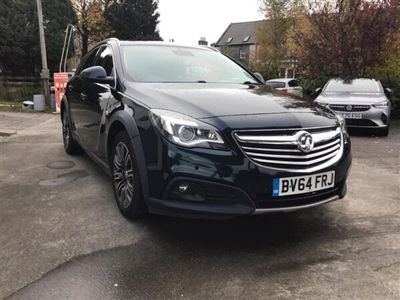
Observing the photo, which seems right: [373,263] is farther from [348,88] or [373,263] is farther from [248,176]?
[348,88]

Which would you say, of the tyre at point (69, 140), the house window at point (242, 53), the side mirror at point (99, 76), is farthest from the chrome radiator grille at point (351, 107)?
the house window at point (242, 53)

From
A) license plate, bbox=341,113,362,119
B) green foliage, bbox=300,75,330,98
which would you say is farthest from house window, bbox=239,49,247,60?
license plate, bbox=341,113,362,119

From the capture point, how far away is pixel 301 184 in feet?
10.9

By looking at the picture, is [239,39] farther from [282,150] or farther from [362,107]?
[282,150]

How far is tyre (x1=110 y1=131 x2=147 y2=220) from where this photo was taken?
365cm

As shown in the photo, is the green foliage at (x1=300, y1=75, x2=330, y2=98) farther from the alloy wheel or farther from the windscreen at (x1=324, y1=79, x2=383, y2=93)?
the alloy wheel

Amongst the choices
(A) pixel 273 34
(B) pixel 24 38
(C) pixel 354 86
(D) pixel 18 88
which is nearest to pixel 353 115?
(C) pixel 354 86

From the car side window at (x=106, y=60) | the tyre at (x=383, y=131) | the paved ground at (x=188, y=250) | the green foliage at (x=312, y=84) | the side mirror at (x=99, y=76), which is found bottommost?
the tyre at (x=383, y=131)

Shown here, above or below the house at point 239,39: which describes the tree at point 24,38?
below

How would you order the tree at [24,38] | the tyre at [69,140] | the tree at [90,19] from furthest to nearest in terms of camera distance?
the tree at [90,19] < the tree at [24,38] < the tyre at [69,140]

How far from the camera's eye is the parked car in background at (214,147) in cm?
318

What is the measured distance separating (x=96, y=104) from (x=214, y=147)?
7.05 ft

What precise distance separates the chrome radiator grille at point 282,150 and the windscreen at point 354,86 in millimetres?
7719

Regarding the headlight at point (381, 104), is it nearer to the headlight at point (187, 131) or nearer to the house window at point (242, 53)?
the headlight at point (187, 131)
